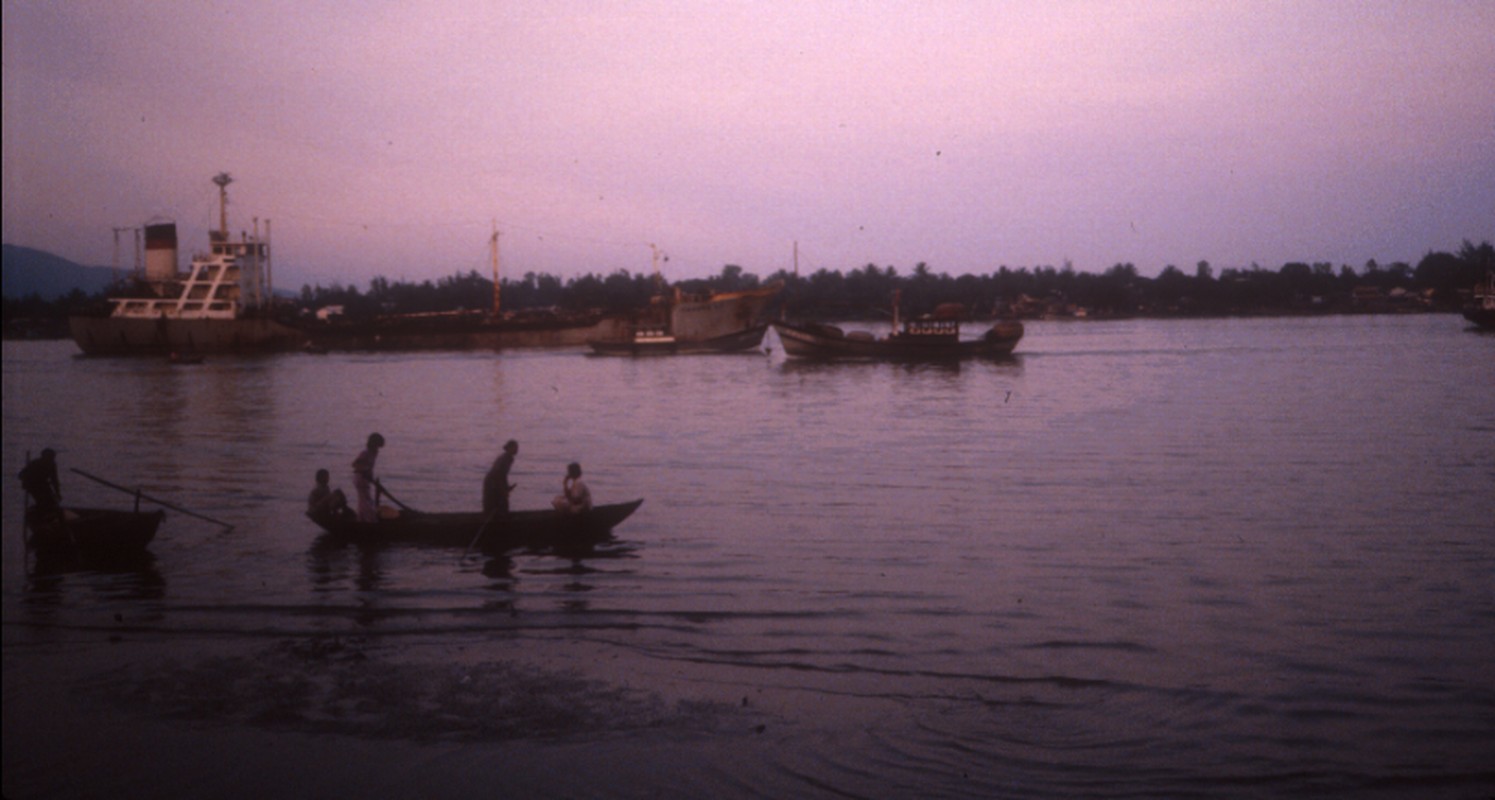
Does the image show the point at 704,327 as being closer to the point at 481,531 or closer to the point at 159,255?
the point at 159,255

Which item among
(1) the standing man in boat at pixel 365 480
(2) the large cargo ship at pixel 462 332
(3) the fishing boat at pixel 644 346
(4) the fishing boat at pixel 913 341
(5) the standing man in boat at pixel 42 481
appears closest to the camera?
(5) the standing man in boat at pixel 42 481

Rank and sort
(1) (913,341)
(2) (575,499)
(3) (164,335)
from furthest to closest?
1. (3) (164,335)
2. (1) (913,341)
3. (2) (575,499)

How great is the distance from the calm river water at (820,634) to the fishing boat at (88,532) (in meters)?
0.44

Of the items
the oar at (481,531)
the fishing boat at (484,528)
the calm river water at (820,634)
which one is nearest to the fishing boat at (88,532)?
the calm river water at (820,634)

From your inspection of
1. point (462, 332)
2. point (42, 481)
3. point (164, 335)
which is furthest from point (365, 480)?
point (462, 332)

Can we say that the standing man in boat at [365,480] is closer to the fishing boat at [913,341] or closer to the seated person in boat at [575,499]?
the seated person in boat at [575,499]

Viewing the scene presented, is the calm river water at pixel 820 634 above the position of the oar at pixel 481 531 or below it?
below

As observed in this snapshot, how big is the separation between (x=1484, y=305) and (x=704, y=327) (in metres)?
61.4

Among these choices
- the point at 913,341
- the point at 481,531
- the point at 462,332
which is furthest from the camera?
the point at 462,332

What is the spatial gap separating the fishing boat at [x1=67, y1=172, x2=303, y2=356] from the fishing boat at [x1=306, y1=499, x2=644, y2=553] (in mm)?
71875

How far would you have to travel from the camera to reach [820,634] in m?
11.0

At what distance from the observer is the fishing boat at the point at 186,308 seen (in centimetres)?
7944

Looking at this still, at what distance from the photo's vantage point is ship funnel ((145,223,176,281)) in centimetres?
8250

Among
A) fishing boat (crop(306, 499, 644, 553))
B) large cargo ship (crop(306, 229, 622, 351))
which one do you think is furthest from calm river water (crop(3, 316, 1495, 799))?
large cargo ship (crop(306, 229, 622, 351))
